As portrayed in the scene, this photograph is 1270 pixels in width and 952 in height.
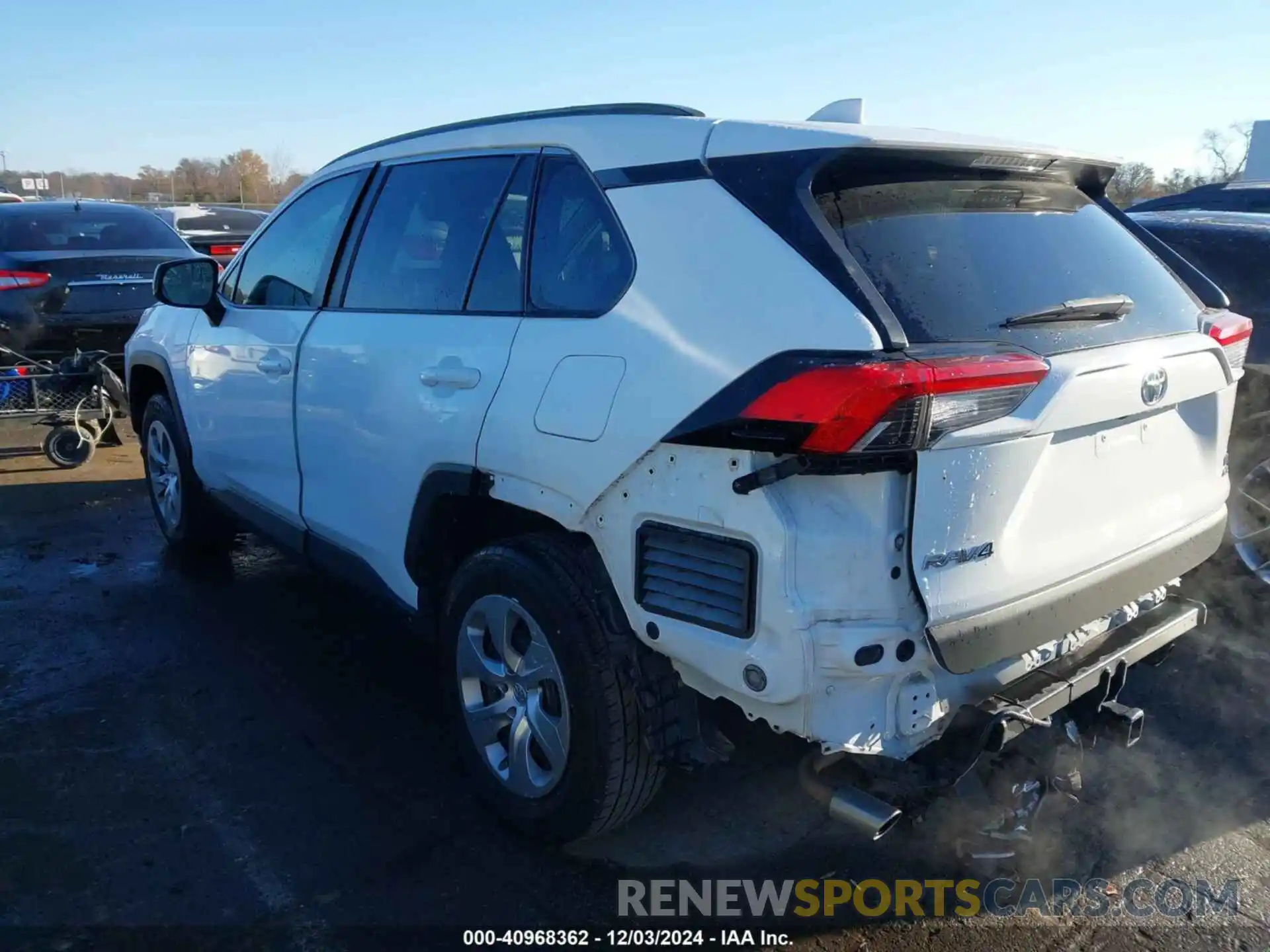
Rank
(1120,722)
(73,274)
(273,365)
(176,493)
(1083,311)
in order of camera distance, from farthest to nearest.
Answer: (73,274) → (176,493) → (273,365) → (1120,722) → (1083,311)

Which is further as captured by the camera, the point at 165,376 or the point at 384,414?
the point at 165,376

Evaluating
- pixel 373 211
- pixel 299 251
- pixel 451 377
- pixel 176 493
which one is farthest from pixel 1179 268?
pixel 176 493

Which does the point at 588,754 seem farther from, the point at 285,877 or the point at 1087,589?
the point at 1087,589

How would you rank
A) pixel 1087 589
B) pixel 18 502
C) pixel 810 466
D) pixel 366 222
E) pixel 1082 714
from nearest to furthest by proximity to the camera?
pixel 810 466
pixel 1087 589
pixel 1082 714
pixel 366 222
pixel 18 502

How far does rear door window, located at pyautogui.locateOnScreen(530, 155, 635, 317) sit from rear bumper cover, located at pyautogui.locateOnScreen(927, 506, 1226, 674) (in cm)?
115

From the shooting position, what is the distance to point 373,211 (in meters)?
3.73

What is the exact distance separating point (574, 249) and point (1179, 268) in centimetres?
192

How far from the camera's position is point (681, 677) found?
255 cm

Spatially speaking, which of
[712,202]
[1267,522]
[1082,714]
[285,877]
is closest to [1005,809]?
[1082,714]

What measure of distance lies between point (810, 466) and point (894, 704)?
22.5 inches

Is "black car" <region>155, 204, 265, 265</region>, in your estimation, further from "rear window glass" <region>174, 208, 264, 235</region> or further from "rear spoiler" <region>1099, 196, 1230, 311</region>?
"rear spoiler" <region>1099, 196, 1230, 311</region>

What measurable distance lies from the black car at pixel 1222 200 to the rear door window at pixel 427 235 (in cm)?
546

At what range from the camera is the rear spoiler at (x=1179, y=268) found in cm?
320

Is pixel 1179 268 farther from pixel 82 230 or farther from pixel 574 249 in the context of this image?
pixel 82 230
